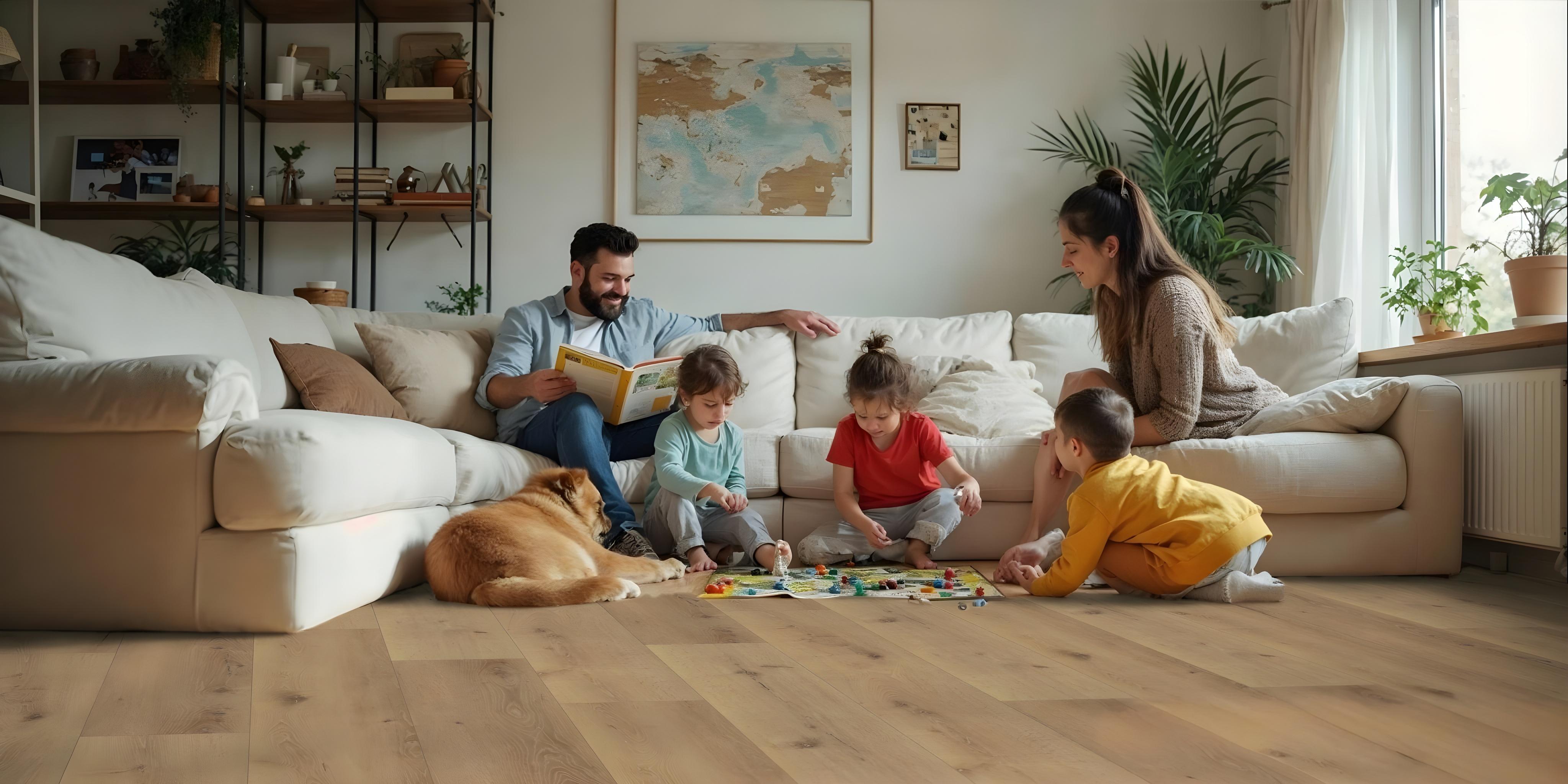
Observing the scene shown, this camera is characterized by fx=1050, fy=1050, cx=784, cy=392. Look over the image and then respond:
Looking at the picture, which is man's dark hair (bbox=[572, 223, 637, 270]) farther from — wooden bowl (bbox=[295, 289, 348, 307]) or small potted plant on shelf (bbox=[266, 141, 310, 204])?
small potted plant on shelf (bbox=[266, 141, 310, 204])

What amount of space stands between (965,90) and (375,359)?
2.62 m

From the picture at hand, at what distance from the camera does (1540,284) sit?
2904mm

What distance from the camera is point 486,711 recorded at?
1.38 meters

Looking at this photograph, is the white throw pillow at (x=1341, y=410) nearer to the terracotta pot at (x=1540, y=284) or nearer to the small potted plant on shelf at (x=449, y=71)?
the terracotta pot at (x=1540, y=284)

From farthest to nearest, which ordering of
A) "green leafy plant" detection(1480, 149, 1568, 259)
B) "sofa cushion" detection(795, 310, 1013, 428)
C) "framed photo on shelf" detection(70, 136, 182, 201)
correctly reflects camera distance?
1. "framed photo on shelf" detection(70, 136, 182, 201)
2. "sofa cushion" detection(795, 310, 1013, 428)
3. "green leafy plant" detection(1480, 149, 1568, 259)

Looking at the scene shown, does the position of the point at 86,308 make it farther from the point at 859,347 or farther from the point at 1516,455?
the point at 1516,455

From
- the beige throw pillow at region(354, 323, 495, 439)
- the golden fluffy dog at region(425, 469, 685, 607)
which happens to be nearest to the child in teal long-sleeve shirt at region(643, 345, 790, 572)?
the golden fluffy dog at region(425, 469, 685, 607)

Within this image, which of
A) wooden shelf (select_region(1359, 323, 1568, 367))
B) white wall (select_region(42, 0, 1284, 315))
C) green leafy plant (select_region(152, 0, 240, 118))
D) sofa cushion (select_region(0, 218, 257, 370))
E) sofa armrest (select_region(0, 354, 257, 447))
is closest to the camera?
sofa armrest (select_region(0, 354, 257, 447))

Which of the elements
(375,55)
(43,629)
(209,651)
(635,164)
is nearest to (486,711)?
(209,651)

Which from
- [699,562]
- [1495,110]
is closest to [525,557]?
[699,562]

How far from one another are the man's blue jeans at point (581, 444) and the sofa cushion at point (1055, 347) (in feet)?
4.59

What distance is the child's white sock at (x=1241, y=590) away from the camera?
7.39 ft

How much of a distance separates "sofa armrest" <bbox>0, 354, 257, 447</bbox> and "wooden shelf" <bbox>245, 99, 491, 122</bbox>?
2.41 metres

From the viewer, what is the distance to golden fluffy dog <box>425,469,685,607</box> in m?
2.07
